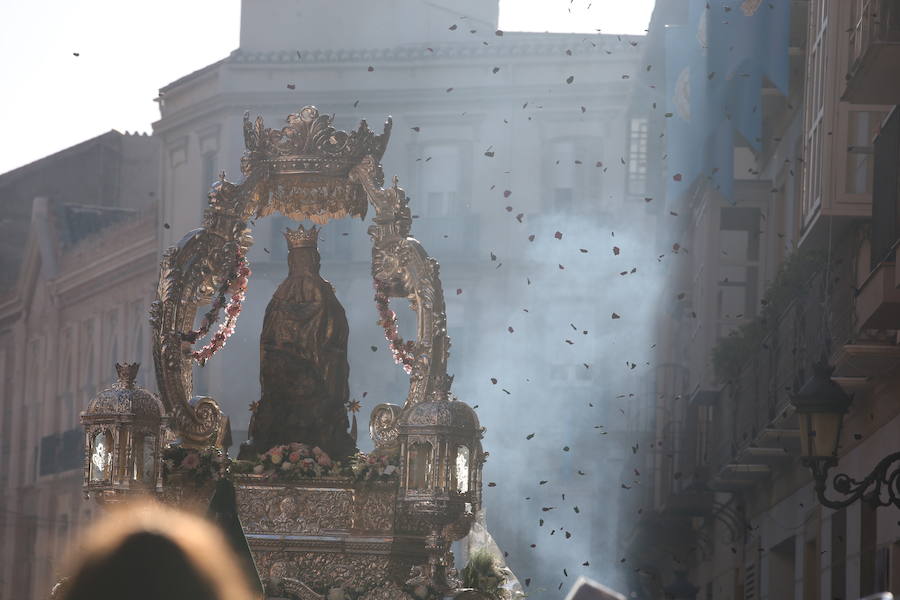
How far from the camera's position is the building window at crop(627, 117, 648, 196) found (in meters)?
38.1

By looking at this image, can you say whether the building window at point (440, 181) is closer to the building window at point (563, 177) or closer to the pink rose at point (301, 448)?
the building window at point (563, 177)

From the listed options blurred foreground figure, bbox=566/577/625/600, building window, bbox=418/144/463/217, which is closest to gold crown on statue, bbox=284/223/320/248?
blurred foreground figure, bbox=566/577/625/600

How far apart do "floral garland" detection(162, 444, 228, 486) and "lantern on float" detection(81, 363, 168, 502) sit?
21cm

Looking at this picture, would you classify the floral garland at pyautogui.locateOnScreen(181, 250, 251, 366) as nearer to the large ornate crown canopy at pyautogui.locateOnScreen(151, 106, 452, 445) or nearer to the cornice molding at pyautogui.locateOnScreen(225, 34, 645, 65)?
the large ornate crown canopy at pyautogui.locateOnScreen(151, 106, 452, 445)

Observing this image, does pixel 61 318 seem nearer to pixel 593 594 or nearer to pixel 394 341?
pixel 593 594

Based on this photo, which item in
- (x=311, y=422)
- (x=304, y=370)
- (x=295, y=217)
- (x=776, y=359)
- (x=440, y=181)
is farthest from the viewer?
(x=440, y=181)

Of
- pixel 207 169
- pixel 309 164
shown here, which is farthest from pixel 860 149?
pixel 207 169

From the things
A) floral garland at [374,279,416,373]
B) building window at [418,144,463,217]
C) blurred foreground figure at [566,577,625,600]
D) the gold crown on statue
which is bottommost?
blurred foreground figure at [566,577,625,600]

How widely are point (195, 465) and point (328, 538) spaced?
1.22m

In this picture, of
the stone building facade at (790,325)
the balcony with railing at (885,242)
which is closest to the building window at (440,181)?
the stone building facade at (790,325)

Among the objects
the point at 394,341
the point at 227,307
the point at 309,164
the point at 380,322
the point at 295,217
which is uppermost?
the point at 309,164

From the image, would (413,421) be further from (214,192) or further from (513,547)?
(513,547)

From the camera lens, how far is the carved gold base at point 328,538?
14.4 m

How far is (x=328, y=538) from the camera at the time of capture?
14633 millimetres
